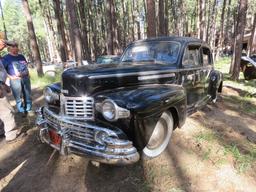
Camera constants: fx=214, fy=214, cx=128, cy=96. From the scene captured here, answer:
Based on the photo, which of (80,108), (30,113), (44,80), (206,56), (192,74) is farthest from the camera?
(44,80)

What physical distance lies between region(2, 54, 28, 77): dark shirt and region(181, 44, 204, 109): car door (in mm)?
3626

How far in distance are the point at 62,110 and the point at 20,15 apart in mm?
37868

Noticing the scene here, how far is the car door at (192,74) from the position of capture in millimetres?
4179

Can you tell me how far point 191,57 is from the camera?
14.8ft

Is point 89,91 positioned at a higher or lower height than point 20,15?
lower

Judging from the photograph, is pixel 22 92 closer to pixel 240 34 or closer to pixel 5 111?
pixel 5 111

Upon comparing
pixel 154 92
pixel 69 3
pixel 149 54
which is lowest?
pixel 154 92

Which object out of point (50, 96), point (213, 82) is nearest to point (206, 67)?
point (213, 82)

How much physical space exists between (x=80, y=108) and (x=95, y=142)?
564mm

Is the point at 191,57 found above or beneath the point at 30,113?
above

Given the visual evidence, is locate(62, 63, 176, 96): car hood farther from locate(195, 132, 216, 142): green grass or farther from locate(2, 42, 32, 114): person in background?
locate(2, 42, 32, 114): person in background

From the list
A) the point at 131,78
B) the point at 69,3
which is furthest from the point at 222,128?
the point at 69,3

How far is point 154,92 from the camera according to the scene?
3084 millimetres

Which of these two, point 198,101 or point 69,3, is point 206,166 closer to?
point 198,101
